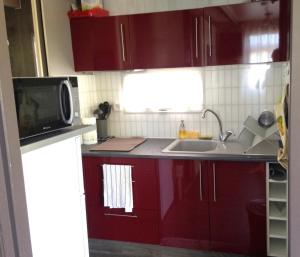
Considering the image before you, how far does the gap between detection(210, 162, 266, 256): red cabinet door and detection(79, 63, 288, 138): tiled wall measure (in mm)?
548

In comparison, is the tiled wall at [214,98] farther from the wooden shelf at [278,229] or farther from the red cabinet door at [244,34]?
the wooden shelf at [278,229]

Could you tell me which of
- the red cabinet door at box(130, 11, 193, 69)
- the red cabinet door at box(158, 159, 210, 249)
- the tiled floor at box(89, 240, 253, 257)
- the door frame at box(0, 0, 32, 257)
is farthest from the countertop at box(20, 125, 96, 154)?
the tiled floor at box(89, 240, 253, 257)

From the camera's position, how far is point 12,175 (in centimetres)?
89

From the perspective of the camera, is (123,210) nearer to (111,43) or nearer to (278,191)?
(278,191)

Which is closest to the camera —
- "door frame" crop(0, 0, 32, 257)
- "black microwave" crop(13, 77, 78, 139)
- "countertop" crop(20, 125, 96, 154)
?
"door frame" crop(0, 0, 32, 257)

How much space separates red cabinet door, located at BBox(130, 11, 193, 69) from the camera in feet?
8.05

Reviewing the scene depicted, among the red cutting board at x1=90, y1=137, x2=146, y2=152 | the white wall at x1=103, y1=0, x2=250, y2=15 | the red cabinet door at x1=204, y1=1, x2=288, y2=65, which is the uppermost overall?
the white wall at x1=103, y1=0, x2=250, y2=15

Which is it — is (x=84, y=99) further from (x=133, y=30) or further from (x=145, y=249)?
(x=145, y=249)

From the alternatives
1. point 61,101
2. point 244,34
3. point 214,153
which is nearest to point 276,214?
point 214,153

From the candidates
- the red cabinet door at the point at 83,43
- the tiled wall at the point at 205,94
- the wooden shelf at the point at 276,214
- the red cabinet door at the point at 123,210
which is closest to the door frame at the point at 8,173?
the red cabinet door at the point at 123,210

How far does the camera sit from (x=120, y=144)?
2.74m

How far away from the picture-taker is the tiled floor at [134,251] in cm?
251

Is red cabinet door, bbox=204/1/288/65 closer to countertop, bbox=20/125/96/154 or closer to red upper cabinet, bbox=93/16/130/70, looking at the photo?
red upper cabinet, bbox=93/16/130/70

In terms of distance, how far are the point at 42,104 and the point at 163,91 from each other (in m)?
1.46
